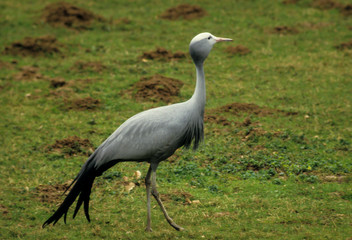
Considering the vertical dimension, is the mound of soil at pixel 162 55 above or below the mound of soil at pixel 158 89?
above

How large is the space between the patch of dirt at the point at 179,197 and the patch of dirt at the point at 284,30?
31.9 ft

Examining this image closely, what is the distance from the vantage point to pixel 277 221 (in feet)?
23.7

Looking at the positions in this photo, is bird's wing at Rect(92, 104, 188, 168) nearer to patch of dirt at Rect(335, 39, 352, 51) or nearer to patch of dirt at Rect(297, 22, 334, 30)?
patch of dirt at Rect(335, 39, 352, 51)

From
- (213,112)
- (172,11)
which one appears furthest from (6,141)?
(172,11)

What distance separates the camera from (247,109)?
38.0ft

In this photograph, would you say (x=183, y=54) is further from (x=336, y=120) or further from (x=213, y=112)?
(x=336, y=120)

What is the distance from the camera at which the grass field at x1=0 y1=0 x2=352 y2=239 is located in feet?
24.6

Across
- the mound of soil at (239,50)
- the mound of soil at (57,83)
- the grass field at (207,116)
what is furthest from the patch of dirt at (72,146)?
the mound of soil at (239,50)

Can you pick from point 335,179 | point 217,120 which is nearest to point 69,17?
point 217,120

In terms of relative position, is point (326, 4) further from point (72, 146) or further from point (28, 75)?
point (72, 146)

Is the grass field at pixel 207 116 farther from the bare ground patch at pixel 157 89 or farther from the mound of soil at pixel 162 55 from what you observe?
the mound of soil at pixel 162 55

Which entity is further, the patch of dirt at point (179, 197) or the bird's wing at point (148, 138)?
the patch of dirt at point (179, 197)

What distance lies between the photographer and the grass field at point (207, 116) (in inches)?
296

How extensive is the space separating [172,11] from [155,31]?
73.1 inches
